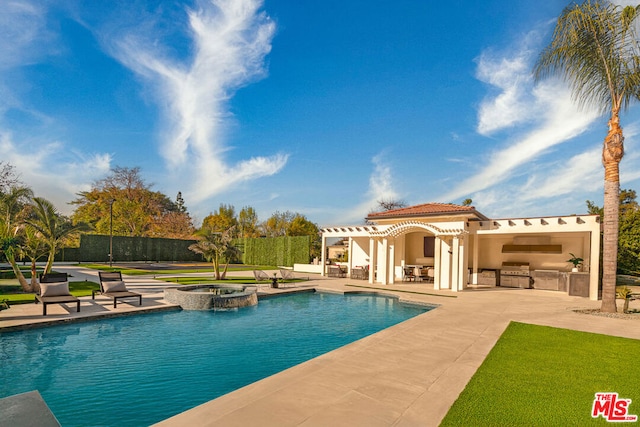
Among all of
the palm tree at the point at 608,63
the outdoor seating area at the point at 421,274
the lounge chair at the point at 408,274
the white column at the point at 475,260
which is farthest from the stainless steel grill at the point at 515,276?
the palm tree at the point at 608,63

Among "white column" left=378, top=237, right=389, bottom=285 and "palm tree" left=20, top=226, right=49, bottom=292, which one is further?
"white column" left=378, top=237, right=389, bottom=285

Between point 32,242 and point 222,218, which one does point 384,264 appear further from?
point 222,218

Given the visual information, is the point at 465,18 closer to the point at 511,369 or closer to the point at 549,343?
the point at 549,343

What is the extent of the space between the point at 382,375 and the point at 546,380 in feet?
8.59

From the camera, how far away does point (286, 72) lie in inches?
859

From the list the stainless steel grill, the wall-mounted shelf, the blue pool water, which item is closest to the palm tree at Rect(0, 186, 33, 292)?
the blue pool water

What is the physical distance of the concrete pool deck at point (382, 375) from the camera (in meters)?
4.07

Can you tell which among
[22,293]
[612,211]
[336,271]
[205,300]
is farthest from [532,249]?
[22,293]

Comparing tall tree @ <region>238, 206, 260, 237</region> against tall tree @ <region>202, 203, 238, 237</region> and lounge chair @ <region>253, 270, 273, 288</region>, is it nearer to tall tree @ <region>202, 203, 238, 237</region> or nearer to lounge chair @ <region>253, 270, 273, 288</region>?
tall tree @ <region>202, 203, 238, 237</region>

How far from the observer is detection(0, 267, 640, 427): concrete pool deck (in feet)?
13.3

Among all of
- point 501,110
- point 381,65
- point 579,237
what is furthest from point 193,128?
point 579,237

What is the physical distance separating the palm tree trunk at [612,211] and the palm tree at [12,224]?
22442 mm

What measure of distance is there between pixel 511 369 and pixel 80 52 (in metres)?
21.3

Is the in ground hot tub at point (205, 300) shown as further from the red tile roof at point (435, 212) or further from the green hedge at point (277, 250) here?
the green hedge at point (277, 250)
